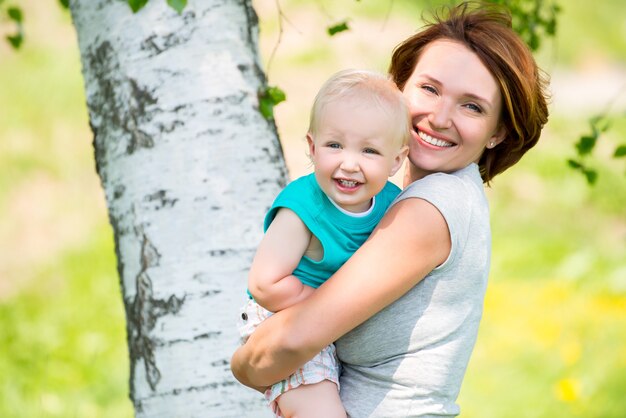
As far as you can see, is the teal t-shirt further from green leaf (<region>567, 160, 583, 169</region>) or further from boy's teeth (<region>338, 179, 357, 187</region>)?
green leaf (<region>567, 160, 583, 169</region>)

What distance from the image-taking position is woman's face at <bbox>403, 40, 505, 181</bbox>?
6.23 ft

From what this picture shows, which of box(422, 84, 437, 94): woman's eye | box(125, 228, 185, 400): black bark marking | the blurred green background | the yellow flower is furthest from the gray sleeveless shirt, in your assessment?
the yellow flower

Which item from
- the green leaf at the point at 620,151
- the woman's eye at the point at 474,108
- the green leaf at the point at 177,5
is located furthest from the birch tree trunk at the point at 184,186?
the green leaf at the point at 620,151

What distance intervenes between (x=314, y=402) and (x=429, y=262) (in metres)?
0.39

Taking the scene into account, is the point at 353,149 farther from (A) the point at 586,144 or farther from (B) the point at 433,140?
(A) the point at 586,144

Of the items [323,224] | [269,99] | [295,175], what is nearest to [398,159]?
[323,224]

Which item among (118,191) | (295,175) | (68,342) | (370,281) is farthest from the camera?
(295,175)

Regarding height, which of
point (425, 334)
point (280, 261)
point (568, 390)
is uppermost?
point (280, 261)

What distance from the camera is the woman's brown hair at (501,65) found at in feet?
6.24

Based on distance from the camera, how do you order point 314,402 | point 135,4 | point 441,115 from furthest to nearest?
point 135,4 → point 441,115 → point 314,402

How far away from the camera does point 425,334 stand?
71.0 inches

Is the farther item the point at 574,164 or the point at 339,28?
the point at 574,164

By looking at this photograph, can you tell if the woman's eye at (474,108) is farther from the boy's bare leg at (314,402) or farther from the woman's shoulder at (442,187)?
the boy's bare leg at (314,402)

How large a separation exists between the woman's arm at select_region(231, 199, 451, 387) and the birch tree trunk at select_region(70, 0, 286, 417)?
338 millimetres
